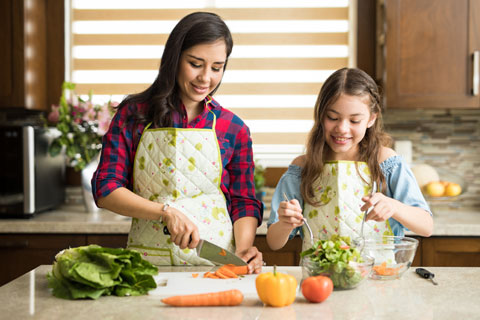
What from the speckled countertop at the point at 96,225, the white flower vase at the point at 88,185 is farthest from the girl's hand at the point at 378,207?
the white flower vase at the point at 88,185

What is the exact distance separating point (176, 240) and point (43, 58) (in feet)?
6.98

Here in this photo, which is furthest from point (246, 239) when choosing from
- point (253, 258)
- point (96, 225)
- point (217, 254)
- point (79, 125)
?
point (79, 125)

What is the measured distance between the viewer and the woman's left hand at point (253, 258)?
155 cm

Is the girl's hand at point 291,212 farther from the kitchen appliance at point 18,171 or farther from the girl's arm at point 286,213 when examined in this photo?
the kitchen appliance at point 18,171

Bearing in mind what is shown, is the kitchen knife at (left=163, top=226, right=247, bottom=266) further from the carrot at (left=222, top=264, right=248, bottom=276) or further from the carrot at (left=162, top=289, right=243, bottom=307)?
the carrot at (left=162, top=289, right=243, bottom=307)

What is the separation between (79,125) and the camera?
2918 mm

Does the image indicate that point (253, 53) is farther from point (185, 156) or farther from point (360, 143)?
point (185, 156)

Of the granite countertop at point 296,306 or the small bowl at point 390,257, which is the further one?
the small bowl at point 390,257

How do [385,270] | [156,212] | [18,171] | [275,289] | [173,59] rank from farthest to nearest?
[18,171]
[173,59]
[156,212]
[385,270]
[275,289]

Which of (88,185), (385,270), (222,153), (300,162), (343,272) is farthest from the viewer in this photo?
(88,185)

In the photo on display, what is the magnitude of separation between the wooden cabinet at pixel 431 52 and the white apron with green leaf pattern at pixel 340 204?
3.66ft

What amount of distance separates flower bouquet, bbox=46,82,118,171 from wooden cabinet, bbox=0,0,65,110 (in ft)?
0.73

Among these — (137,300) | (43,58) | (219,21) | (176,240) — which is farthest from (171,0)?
(137,300)

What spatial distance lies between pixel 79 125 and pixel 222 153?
1406mm
